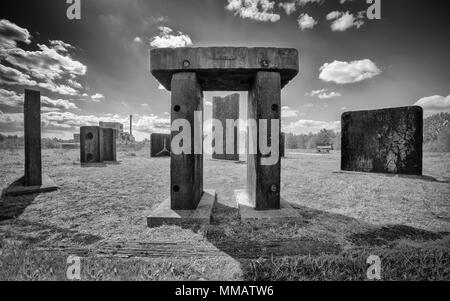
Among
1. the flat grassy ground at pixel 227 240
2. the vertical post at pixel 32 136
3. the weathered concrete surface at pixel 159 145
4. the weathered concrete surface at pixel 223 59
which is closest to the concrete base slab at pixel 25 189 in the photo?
the vertical post at pixel 32 136

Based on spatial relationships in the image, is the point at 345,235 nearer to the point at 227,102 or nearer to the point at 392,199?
the point at 392,199

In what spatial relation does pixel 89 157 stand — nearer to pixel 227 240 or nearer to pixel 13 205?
pixel 13 205

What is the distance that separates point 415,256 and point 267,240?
1.57m

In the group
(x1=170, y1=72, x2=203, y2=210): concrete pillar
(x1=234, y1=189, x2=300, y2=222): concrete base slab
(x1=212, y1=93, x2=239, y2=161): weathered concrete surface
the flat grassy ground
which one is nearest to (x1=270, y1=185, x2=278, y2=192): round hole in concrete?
(x1=234, y1=189, x2=300, y2=222): concrete base slab

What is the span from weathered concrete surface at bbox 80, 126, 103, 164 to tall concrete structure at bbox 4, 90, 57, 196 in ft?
19.5

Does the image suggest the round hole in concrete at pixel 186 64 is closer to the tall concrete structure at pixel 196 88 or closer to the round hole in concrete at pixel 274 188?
the tall concrete structure at pixel 196 88

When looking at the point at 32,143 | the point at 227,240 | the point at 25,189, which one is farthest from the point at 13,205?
the point at 227,240

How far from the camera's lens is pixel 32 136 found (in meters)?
5.14

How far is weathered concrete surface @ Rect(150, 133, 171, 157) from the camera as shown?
15844mm

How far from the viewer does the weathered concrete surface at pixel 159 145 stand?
15.8m

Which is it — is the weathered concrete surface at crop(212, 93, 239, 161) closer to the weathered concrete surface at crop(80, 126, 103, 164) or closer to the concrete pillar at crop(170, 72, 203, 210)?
the weathered concrete surface at crop(80, 126, 103, 164)

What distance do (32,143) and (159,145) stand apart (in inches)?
431

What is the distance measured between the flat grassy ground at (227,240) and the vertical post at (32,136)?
3.14 feet

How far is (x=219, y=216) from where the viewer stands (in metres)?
3.50
